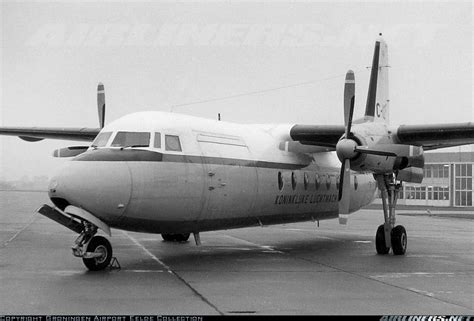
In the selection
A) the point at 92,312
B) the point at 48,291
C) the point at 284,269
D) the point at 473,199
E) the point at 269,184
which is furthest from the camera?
the point at 473,199

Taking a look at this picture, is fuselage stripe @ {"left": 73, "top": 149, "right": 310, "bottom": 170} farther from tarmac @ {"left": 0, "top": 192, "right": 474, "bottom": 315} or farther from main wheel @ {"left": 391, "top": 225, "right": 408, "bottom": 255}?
main wheel @ {"left": 391, "top": 225, "right": 408, "bottom": 255}

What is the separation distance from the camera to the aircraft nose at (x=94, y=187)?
12289 mm

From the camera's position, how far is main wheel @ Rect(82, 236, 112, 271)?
1273cm

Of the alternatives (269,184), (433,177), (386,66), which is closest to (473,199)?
(433,177)

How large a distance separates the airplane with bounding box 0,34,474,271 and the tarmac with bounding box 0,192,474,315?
0.92 m

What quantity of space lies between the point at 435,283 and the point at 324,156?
8.82 meters

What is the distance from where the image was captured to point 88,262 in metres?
12.7

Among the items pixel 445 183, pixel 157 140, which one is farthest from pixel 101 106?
pixel 445 183

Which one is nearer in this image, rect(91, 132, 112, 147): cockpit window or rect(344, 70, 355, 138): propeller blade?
rect(91, 132, 112, 147): cockpit window

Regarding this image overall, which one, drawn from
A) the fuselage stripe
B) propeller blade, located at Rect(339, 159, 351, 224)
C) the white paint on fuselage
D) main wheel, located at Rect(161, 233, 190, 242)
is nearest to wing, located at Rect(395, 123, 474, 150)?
propeller blade, located at Rect(339, 159, 351, 224)

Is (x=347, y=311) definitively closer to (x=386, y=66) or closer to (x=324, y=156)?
(x=324, y=156)

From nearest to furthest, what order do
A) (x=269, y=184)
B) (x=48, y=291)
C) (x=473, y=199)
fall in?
(x=48, y=291)
(x=269, y=184)
(x=473, y=199)

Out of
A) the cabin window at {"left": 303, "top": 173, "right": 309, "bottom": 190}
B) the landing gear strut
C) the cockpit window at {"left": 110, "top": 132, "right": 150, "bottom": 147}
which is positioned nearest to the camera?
the landing gear strut

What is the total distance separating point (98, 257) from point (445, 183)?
71.6m
